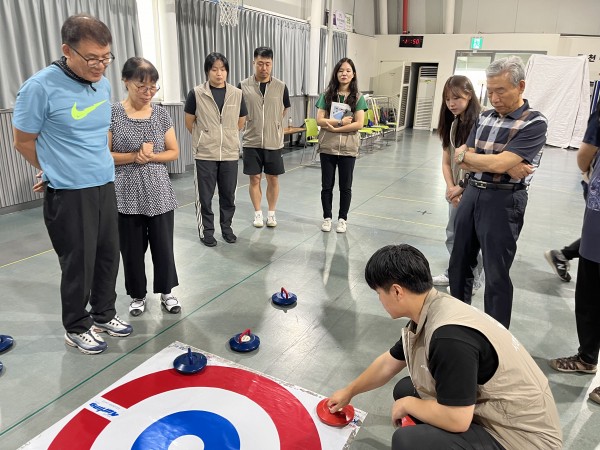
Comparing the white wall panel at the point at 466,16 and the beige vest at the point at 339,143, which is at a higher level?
the white wall panel at the point at 466,16

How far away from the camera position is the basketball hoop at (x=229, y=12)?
6.67 metres

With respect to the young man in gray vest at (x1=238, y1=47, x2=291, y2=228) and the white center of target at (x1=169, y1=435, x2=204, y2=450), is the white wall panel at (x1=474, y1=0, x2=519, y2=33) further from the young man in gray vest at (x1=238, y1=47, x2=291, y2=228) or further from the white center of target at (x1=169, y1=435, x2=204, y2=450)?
the white center of target at (x1=169, y1=435, x2=204, y2=450)

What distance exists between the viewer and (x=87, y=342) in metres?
2.26

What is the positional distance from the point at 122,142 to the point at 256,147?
1.81 m

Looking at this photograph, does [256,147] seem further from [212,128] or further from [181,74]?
[181,74]

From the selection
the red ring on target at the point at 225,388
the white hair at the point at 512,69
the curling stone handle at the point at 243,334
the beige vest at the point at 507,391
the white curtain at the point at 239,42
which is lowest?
the red ring on target at the point at 225,388

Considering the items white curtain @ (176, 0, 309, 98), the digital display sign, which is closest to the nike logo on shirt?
white curtain @ (176, 0, 309, 98)

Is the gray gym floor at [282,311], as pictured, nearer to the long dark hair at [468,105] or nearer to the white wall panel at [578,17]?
the long dark hair at [468,105]

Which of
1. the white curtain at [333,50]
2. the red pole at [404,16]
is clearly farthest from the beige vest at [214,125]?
the red pole at [404,16]

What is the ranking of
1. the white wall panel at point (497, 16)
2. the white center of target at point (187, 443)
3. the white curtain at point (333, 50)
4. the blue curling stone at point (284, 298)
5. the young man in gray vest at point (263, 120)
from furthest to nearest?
the white wall panel at point (497, 16) → the white curtain at point (333, 50) → the young man in gray vest at point (263, 120) → the blue curling stone at point (284, 298) → the white center of target at point (187, 443)

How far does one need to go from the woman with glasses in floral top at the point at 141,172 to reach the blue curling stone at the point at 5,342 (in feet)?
2.04

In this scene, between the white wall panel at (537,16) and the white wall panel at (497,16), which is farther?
the white wall panel at (497,16)

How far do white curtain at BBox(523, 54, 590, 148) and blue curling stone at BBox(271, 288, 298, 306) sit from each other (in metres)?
9.37

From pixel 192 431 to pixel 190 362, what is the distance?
16.5 inches
